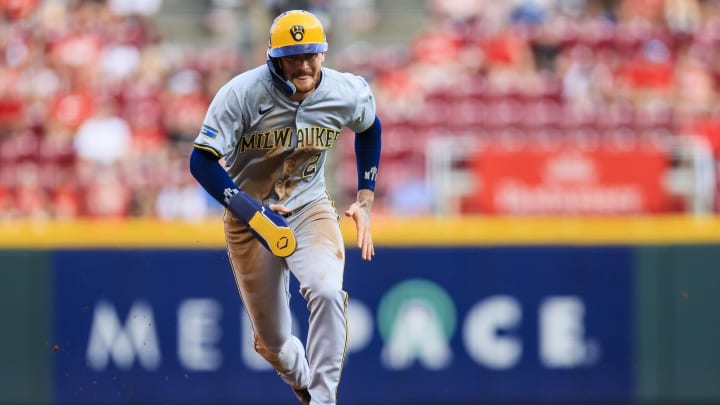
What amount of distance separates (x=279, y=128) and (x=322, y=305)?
0.88 meters

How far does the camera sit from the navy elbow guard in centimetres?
573

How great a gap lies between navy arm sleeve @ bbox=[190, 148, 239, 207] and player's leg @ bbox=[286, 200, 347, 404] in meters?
0.48

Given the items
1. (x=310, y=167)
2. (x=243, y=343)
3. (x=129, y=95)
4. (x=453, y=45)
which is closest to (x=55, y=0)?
(x=129, y=95)

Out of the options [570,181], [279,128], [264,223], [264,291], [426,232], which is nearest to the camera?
[264,223]

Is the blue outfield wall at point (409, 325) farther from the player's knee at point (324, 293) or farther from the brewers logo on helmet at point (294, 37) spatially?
the brewers logo on helmet at point (294, 37)

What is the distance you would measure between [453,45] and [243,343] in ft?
16.7

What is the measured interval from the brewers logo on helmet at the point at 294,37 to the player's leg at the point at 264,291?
1028 mm

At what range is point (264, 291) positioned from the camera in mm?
6254

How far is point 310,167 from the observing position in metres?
6.17

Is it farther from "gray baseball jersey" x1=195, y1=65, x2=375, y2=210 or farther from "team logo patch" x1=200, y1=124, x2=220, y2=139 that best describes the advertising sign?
"team logo patch" x1=200, y1=124, x2=220, y2=139

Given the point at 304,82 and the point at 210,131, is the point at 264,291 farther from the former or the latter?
the point at 304,82

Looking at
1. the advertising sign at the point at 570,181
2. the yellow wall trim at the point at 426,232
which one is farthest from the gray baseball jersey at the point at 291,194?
the advertising sign at the point at 570,181

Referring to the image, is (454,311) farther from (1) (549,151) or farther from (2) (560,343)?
(1) (549,151)

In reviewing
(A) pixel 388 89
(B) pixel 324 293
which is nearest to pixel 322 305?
(B) pixel 324 293
